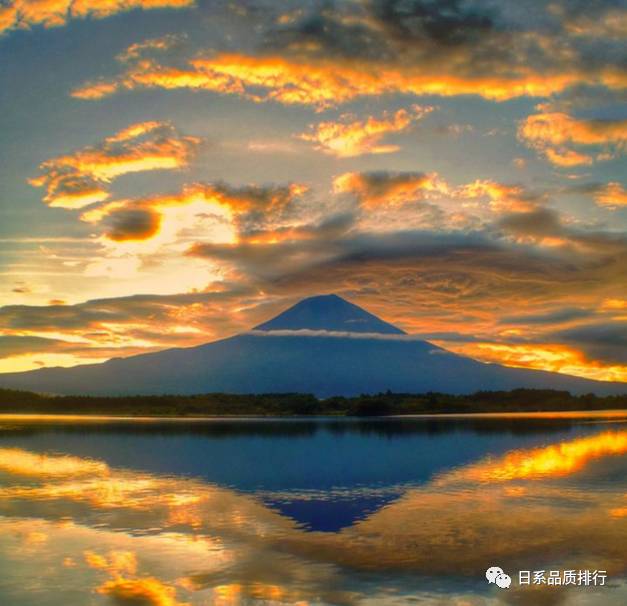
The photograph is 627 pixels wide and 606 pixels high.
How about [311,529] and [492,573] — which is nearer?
[492,573]

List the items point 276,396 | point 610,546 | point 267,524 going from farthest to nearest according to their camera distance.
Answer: point 276,396, point 267,524, point 610,546

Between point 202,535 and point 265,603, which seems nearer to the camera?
point 265,603

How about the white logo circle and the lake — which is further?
the white logo circle

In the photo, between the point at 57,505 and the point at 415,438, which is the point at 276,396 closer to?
the point at 415,438

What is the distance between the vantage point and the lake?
53.2 ft

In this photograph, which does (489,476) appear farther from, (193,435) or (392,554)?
(193,435)

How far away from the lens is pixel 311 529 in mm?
22328

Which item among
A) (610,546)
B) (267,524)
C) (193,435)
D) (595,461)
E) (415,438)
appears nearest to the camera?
(610,546)

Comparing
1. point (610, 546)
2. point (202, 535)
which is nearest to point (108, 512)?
point (202, 535)

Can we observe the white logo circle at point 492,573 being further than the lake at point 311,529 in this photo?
Yes

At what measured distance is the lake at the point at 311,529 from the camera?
53.2 ft

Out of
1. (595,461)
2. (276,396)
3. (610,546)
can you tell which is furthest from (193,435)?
(276,396)

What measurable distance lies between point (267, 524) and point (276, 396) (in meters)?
134

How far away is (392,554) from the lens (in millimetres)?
19047
